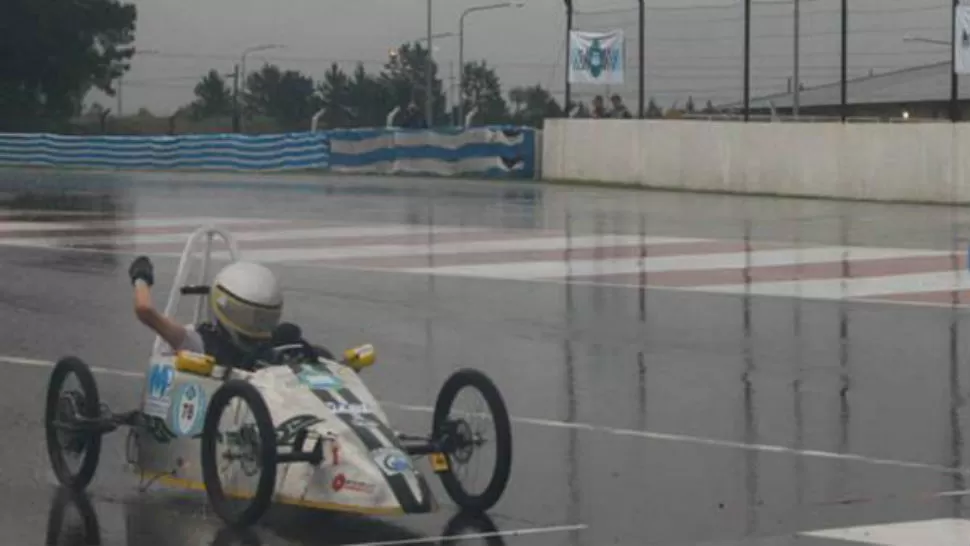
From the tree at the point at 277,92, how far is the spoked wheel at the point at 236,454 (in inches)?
4126

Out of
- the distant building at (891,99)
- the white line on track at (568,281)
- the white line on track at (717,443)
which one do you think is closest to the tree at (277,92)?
the distant building at (891,99)

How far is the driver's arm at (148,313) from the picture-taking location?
327 inches

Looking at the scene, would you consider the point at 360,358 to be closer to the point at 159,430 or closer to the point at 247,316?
the point at 247,316

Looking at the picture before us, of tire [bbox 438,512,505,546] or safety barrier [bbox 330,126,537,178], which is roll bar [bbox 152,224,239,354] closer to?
tire [bbox 438,512,505,546]

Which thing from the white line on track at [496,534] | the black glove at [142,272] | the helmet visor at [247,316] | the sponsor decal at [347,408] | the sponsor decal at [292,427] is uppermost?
the black glove at [142,272]

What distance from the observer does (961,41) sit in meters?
32.3

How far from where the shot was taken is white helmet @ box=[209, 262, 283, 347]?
8258mm

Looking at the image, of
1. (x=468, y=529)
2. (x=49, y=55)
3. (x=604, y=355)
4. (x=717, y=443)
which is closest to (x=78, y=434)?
(x=468, y=529)

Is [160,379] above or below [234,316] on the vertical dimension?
below

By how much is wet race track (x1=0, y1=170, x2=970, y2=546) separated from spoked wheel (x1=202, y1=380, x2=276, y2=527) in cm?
14

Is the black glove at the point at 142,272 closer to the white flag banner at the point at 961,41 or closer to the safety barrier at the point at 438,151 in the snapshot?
the white flag banner at the point at 961,41

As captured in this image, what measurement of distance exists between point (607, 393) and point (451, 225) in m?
13.5

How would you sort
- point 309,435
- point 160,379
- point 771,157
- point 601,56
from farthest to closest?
point 601,56 < point 771,157 < point 160,379 < point 309,435

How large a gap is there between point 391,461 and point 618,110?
3140 cm
